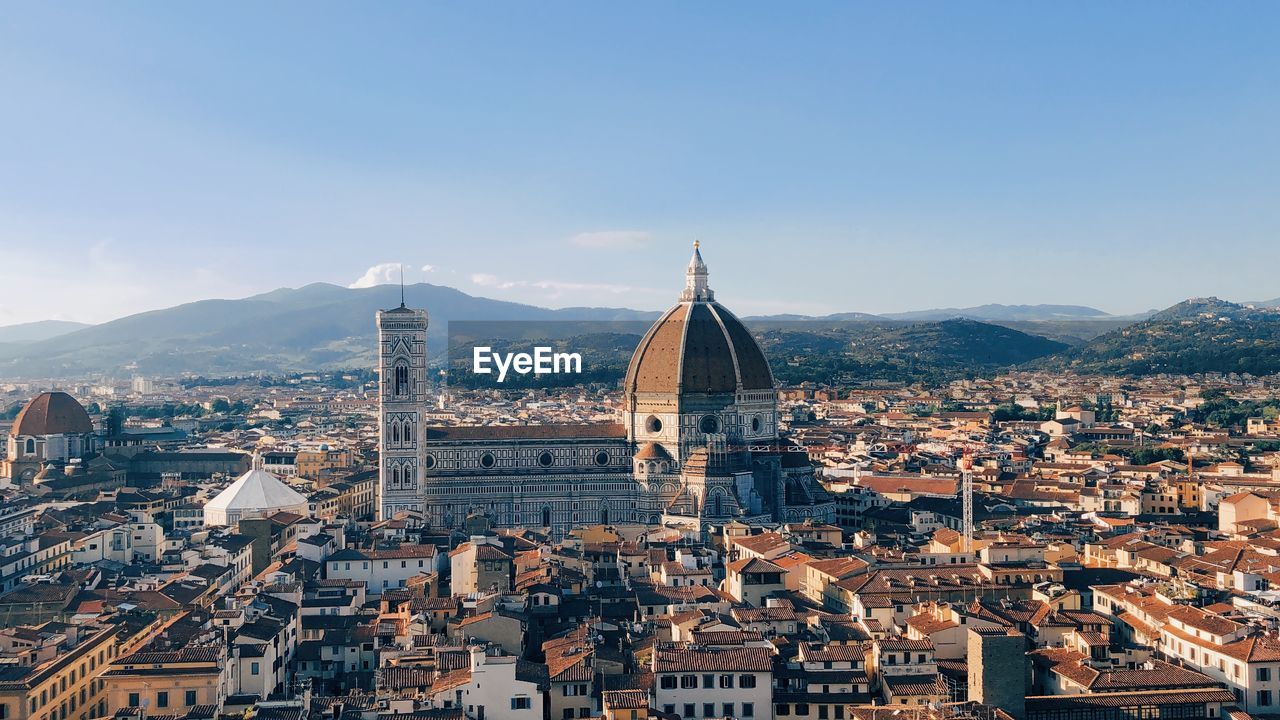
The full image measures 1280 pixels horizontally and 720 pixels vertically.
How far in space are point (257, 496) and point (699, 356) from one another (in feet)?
87.7

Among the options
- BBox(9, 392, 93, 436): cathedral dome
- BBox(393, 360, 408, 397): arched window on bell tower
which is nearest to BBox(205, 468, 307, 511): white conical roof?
BBox(393, 360, 408, 397): arched window on bell tower

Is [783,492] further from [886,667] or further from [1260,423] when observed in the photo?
[1260,423]

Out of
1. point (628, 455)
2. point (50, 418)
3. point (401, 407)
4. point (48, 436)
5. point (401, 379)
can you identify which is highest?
point (401, 379)

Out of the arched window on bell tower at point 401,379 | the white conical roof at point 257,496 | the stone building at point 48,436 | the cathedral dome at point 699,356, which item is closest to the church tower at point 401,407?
the arched window on bell tower at point 401,379

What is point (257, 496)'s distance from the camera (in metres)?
62.7

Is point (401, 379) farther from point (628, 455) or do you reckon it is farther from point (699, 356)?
point (699, 356)

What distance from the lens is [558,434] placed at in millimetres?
76688

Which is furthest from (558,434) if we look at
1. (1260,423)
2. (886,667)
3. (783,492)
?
(1260,423)

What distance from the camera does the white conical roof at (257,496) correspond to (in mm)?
62312

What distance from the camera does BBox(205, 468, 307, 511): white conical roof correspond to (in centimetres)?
6231

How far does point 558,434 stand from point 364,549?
27.1 metres

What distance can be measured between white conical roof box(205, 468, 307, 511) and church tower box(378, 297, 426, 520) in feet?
26.3

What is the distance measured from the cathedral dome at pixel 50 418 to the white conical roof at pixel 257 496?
1496 inches

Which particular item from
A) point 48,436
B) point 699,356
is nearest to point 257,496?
point 699,356
